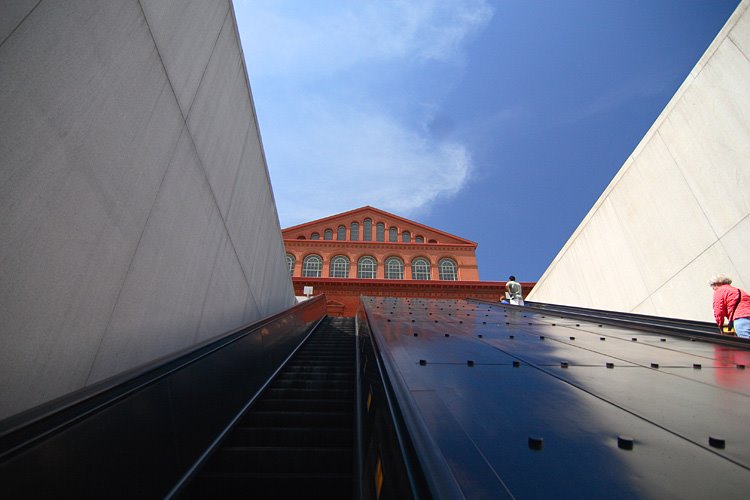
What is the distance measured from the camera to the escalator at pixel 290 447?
2471mm

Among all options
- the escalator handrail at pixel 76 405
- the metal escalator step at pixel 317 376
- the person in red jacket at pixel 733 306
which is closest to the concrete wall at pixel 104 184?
the escalator handrail at pixel 76 405

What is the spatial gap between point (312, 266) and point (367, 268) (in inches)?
187

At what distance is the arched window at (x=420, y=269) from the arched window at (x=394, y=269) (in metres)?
1.06

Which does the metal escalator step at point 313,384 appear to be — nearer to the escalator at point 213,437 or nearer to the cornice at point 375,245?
the escalator at point 213,437

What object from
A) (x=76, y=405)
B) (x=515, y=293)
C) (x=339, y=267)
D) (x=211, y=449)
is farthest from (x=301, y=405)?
(x=339, y=267)

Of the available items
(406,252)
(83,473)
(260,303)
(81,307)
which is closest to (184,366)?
(81,307)

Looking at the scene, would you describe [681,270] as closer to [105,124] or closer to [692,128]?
[692,128]

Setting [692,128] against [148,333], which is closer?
[148,333]

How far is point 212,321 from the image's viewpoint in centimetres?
477

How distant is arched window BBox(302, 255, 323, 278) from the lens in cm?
2938

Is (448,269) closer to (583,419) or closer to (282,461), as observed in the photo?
(282,461)

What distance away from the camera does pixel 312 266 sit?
29.8 metres

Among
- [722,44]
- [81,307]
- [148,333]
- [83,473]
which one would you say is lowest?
[83,473]

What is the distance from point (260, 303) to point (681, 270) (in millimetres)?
9526
